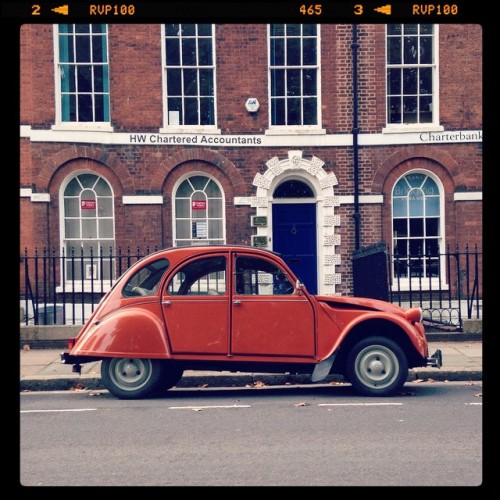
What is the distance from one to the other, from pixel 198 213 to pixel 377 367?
29.2ft

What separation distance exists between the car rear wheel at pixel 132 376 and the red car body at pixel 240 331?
0.5 inches

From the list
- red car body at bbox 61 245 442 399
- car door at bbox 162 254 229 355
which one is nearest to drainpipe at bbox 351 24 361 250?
red car body at bbox 61 245 442 399

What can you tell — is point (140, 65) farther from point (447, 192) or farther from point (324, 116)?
point (447, 192)

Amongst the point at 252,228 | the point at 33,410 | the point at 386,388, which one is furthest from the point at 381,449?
the point at 252,228

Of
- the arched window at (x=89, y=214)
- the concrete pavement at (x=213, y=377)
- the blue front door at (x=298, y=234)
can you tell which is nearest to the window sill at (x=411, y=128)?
the blue front door at (x=298, y=234)

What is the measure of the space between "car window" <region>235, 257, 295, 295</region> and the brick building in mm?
7723

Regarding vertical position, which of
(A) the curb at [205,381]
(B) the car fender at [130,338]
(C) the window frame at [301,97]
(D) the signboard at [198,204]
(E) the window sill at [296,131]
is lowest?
(A) the curb at [205,381]

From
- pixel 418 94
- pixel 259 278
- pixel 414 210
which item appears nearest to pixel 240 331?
pixel 259 278

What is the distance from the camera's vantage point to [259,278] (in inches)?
341

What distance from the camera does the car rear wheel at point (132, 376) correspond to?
8.55 metres

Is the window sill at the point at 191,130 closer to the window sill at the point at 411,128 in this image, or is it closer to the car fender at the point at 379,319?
the window sill at the point at 411,128

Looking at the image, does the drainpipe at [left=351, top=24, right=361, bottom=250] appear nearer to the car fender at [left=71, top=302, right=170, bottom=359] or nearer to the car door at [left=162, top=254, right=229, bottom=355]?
the car door at [left=162, top=254, right=229, bottom=355]

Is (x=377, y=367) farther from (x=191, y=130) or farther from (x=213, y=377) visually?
(x=191, y=130)

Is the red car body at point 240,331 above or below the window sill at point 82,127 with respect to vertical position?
below
